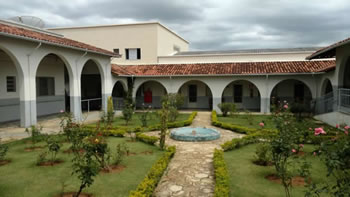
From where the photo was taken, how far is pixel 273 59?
23750mm

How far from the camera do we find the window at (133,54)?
1046 inches

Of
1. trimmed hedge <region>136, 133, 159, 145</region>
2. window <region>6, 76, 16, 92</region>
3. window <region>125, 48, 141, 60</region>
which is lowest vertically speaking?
trimmed hedge <region>136, 133, 159, 145</region>

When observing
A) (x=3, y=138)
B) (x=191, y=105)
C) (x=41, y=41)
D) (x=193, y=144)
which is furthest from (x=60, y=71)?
(x=193, y=144)

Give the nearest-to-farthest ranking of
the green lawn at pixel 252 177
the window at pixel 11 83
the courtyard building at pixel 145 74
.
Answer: the green lawn at pixel 252 177
the courtyard building at pixel 145 74
the window at pixel 11 83

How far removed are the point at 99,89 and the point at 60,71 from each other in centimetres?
495

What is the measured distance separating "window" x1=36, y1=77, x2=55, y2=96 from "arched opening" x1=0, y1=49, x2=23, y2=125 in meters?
1.63

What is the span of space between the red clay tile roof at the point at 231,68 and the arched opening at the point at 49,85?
13.0 feet

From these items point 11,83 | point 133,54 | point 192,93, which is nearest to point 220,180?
point 11,83

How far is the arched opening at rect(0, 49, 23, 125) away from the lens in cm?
1480

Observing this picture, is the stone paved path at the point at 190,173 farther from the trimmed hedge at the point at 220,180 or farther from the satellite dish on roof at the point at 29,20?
the satellite dish on roof at the point at 29,20

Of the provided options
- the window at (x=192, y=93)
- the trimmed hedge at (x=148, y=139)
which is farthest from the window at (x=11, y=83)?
the window at (x=192, y=93)

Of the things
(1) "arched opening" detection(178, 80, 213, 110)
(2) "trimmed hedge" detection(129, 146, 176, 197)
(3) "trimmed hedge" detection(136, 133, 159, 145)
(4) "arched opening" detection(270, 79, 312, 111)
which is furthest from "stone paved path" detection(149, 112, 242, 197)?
(4) "arched opening" detection(270, 79, 312, 111)

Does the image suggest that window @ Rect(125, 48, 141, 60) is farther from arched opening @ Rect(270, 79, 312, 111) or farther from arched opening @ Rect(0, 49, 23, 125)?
arched opening @ Rect(270, 79, 312, 111)

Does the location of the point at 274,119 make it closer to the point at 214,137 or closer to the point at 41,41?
the point at 214,137
